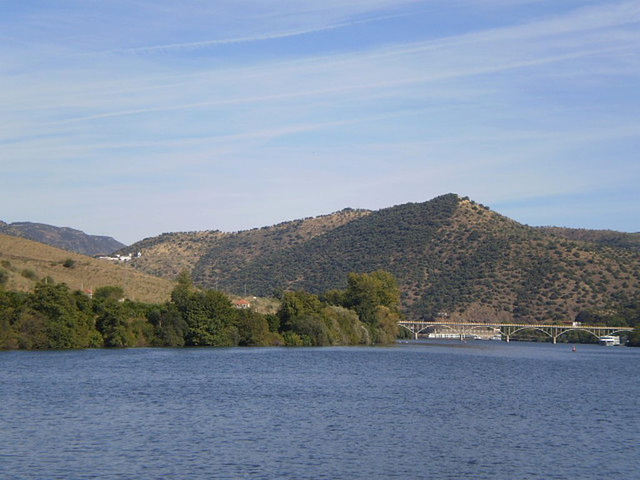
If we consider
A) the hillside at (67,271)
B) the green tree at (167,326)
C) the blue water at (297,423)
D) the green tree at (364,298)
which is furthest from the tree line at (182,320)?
the blue water at (297,423)

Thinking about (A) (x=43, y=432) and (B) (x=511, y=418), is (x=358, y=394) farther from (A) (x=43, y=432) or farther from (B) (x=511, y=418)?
(A) (x=43, y=432)

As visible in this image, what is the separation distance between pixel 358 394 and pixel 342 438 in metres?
18.9

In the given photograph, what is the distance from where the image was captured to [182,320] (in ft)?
349

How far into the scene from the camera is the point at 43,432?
40125 millimetres

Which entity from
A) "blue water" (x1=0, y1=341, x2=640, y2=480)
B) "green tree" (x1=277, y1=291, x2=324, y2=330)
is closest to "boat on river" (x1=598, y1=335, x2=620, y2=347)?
"green tree" (x1=277, y1=291, x2=324, y2=330)

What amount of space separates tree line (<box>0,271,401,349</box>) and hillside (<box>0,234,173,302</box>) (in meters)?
8.14

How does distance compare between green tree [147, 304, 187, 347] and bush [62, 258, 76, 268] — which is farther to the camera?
bush [62, 258, 76, 268]

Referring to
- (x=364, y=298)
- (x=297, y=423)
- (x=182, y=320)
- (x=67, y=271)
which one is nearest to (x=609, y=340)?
(x=364, y=298)

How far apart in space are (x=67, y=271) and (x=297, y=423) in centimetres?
9940

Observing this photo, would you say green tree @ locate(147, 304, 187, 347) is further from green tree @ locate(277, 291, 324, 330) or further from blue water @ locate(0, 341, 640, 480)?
blue water @ locate(0, 341, 640, 480)

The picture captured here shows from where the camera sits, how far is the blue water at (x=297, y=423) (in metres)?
35.1

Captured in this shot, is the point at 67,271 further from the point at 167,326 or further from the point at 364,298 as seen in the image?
the point at 364,298

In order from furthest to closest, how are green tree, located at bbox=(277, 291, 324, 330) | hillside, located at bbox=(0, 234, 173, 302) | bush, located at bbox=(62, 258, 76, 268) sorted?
bush, located at bbox=(62, 258, 76, 268) → hillside, located at bbox=(0, 234, 173, 302) → green tree, located at bbox=(277, 291, 324, 330)

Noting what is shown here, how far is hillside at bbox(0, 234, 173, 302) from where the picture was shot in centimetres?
12431
